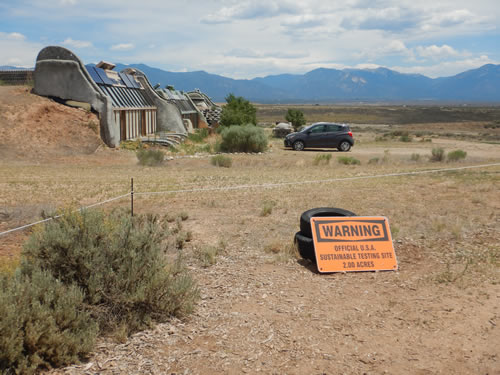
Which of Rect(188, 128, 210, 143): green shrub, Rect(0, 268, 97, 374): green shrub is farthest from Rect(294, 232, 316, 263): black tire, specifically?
Rect(188, 128, 210, 143): green shrub

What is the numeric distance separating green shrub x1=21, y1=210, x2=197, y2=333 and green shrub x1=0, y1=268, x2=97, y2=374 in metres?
0.26

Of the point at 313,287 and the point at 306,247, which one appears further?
the point at 306,247

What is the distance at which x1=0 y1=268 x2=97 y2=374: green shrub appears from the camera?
381cm

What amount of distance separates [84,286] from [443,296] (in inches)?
162

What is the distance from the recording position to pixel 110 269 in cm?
493

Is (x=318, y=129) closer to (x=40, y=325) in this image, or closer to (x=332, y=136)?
(x=332, y=136)

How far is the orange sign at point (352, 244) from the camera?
265 inches

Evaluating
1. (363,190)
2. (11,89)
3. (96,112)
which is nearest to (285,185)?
(363,190)

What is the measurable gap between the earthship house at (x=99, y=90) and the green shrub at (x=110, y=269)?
2010 centimetres

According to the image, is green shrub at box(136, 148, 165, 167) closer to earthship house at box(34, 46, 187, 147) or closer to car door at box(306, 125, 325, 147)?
earthship house at box(34, 46, 187, 147)

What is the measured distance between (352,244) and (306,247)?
655mm

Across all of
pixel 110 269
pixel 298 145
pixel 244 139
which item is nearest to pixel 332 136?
pixel 298 145

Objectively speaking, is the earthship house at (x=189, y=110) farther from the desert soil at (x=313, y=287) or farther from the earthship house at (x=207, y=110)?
the desert soil at (x=313, y=287)

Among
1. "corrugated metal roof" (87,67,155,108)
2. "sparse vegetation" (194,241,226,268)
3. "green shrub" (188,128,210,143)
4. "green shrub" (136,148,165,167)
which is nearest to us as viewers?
"sparse vegetation" (194,241,226,268)
